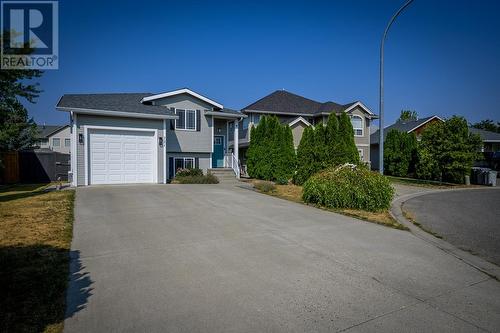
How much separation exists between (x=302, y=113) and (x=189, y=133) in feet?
46.3

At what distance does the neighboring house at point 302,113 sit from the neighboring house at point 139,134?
765 cm

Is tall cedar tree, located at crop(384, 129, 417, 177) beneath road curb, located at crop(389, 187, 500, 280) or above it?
above

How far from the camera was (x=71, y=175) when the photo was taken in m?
14.9

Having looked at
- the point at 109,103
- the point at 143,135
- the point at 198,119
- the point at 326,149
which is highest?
the point at 109,103

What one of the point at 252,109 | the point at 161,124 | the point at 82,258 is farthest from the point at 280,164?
the point at 82,258

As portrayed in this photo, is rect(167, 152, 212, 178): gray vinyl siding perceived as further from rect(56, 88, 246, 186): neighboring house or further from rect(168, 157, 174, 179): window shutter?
rect(168, 157, 174, 179): window shutter

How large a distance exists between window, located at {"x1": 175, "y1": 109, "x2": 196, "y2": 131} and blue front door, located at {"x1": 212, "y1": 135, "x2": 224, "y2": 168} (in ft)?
9.81

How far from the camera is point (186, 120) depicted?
1953cm

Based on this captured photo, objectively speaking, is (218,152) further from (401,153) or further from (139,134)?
(401,153)

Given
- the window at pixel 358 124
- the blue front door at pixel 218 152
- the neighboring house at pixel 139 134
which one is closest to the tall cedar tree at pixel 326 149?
the neighboring house at pixel 139 134

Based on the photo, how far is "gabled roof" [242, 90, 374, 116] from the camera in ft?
95.4

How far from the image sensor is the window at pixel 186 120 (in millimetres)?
19281

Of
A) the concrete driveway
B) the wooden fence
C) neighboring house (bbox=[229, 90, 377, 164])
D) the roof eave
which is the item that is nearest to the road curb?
the concrete driveway

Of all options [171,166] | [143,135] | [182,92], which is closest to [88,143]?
[143,135]
